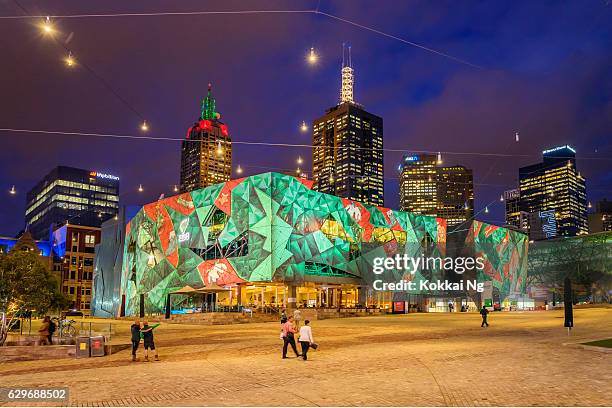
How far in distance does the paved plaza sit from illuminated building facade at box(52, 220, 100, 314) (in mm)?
96323

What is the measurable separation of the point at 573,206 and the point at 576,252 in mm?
73524

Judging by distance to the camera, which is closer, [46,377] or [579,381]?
[579,381]

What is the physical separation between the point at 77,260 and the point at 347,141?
298 ft

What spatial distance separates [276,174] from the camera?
59.2 metres

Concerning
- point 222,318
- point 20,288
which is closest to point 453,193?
point 222,318

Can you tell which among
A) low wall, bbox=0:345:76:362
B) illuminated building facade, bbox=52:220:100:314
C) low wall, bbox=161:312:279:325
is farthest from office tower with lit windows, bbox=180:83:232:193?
low wall, bbox=0:345:76:362

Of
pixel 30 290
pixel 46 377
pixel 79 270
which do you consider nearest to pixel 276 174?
pixel 30 290

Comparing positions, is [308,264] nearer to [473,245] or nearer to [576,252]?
[473,245]

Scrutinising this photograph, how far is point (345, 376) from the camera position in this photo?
14.1 m

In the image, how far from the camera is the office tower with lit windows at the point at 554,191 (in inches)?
5079

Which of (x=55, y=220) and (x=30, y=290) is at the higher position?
(x=55, y=220)

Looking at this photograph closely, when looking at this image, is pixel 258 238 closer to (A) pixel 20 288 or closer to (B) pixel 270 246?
(B) pixel 270 246

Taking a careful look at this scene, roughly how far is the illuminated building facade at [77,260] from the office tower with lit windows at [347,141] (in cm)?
7014

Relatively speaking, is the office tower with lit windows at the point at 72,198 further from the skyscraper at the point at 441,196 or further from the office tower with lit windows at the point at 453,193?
the office tower with lit windows at the point at 453,193
